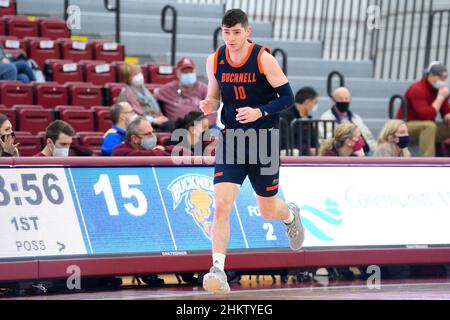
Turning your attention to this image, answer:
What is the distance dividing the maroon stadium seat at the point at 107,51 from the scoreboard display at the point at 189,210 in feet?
17.1

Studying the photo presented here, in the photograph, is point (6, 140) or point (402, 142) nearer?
point (6, 140)

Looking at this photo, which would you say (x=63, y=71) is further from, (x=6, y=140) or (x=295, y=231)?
(x=295, y=231)

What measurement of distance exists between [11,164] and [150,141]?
2153mm

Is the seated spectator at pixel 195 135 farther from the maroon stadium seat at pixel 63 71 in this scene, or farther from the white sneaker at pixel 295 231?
the maroon stadium seat at pixel 63 71

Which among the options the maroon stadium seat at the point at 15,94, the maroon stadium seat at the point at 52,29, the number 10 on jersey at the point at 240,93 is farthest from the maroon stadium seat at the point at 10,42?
the number 10 on jersey at the point at 240,93

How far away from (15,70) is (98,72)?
1385 millimetres

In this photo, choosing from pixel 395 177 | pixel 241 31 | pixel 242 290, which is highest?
pixel 241 31

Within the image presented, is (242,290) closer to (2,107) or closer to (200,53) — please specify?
(2,107)

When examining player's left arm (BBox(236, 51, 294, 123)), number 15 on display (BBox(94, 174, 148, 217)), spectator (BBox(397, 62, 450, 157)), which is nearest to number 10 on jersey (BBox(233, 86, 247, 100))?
player's left arm (BBox(236, 51, 294, 123))

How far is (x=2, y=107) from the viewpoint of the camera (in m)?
13.6

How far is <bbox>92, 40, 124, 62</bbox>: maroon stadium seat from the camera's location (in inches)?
632

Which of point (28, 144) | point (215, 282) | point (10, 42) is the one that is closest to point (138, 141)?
point (28, 144)

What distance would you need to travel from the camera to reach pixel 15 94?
46.4 feet

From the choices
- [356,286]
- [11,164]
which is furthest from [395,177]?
[11,164]
